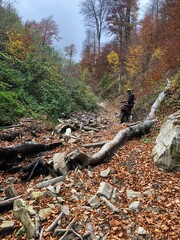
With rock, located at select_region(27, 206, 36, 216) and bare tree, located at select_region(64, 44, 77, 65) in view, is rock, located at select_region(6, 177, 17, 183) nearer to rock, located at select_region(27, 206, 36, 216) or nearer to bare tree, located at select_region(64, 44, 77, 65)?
rock, located at select_region(27, 206, 36, 216)

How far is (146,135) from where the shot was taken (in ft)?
25.8

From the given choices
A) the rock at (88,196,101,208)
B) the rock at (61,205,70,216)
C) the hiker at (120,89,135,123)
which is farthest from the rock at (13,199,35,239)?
the hiker at (120,89,135,123)

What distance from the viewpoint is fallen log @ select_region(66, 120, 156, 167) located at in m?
5.24

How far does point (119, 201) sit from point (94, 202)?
1.57 ft

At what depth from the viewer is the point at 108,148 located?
20.3 feet

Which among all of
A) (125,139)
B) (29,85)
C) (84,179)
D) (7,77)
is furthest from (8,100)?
(84,179)

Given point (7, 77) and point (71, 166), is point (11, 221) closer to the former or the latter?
point (71, 166)

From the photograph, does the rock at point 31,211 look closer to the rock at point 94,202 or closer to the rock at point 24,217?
the rock at point 24,217

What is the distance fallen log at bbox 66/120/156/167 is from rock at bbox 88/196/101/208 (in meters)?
1.41

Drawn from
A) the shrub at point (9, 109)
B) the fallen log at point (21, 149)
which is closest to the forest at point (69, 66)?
the shrub at point (9, 109)

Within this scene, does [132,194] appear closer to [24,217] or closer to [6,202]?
[24,217]

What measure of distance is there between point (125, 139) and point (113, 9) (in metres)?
24.8

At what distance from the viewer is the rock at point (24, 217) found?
10.7 feet

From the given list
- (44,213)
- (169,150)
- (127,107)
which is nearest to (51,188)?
(44,213)
